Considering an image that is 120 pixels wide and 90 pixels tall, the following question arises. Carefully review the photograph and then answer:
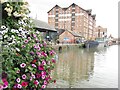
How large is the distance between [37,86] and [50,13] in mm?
81188

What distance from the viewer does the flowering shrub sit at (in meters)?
3.08

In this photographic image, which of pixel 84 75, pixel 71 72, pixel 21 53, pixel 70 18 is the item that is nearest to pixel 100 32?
pixel 70 18

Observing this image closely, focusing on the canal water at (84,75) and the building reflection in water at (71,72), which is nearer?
the canal water at (84,75)

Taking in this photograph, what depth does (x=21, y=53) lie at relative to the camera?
3309 mm

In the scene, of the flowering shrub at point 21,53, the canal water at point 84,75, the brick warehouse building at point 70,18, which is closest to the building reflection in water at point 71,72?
the canal water at point 84,75

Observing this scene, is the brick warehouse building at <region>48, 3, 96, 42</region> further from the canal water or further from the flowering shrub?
the flowering shrub

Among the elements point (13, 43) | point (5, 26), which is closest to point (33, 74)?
point (13, 43)

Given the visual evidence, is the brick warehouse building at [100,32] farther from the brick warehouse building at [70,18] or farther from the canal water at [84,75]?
the canal water at [84,75]

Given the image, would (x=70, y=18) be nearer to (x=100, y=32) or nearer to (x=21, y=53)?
(x=100, y=32)

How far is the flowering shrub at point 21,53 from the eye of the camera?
308 centimetres

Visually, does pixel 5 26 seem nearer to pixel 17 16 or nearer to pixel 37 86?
pixel 17 16

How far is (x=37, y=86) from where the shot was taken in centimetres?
356

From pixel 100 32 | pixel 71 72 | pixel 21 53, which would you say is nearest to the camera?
pixel 21 53

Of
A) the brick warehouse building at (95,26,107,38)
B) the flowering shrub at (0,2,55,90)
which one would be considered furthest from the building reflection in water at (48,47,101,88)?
the brick warehouse building at (95,26,107,38)
